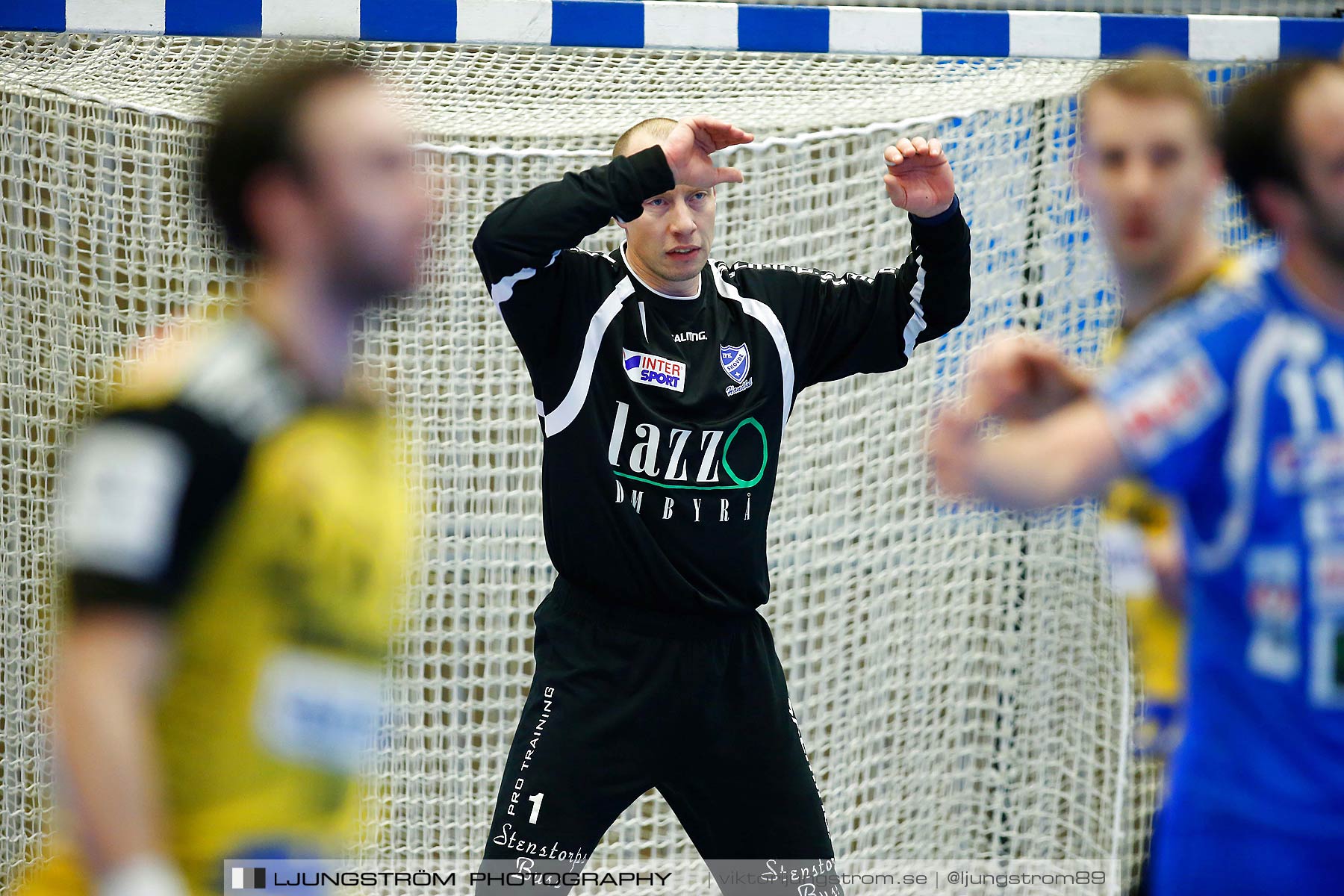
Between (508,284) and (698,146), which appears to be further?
(508,284)

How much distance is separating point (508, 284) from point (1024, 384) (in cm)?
141

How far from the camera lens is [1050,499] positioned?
1.40m

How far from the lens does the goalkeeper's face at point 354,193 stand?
1.48 m

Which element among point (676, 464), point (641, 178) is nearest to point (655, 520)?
point (676, 464)

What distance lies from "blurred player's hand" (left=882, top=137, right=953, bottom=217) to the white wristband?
1.97 m

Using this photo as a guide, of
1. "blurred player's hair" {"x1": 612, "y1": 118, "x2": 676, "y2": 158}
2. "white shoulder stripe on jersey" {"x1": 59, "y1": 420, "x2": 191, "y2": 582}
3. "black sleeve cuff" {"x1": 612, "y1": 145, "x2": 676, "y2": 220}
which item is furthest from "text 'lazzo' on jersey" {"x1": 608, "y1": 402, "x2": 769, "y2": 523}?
"white shoulder stripe on jersey" {"x1": 59, "y1": 420, "x2": 191, "y2": 582}

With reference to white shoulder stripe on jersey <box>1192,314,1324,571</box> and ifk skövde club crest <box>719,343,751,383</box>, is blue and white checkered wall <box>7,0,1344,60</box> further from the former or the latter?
white shoulder stripe on jersey <box>1192,314,1324,571</box>

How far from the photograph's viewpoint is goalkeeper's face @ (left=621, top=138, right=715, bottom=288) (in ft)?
9.33

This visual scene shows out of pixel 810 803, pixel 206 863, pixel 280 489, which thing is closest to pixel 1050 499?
pixel 280 489

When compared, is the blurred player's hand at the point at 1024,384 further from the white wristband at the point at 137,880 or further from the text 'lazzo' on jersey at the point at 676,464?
the text 'lazzo' on jersey at the point at 676,464

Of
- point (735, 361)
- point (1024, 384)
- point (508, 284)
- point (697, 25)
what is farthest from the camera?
point (697, 25)

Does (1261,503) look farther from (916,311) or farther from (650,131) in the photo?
(650,131)

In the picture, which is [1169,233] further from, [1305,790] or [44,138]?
[44,138]

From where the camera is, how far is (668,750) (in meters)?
2.73
